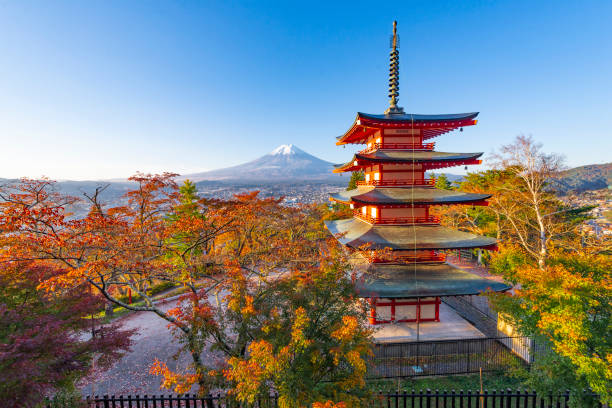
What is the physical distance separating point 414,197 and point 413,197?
0.14 m

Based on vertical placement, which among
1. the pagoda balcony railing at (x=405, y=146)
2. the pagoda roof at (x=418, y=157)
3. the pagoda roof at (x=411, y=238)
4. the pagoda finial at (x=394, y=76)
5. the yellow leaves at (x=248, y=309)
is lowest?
the yellow leaves at (x=248, y=309)

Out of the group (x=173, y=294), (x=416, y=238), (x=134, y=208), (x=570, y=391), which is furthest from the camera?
(x=173, y=294)

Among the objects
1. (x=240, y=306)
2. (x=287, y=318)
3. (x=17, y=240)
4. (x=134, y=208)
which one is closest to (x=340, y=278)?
(x=287, y=318)

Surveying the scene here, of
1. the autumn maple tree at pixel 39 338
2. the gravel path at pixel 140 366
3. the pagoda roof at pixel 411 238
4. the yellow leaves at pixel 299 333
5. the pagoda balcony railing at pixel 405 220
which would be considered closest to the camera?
the autumn maple tree at pixel 39 338

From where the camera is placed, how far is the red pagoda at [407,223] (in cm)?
1138

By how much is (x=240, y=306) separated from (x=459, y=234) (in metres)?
11.4

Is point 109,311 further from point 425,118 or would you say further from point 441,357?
point 425,118

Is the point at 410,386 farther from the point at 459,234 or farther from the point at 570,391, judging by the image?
the point at 459,234

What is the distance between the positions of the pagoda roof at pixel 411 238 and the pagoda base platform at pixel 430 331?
12.7 feet

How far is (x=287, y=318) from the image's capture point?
19.8 ft

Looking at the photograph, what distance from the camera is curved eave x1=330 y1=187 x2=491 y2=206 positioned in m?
11.6

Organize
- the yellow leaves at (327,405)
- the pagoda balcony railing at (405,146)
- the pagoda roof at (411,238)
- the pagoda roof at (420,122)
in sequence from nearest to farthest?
1. the yellow leaves at (327,405)
2. the pagoda roof at (411,238)
3. the pagoda roof at (420,122)
4. the pagoda balcony railing at (405,146)

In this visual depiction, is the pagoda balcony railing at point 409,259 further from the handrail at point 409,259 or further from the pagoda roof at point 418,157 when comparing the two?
the pagoda roof at point 418,157

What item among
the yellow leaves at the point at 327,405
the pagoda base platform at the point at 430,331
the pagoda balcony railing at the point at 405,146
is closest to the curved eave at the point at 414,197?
the pagoda balcony railing at the point at 405,146
